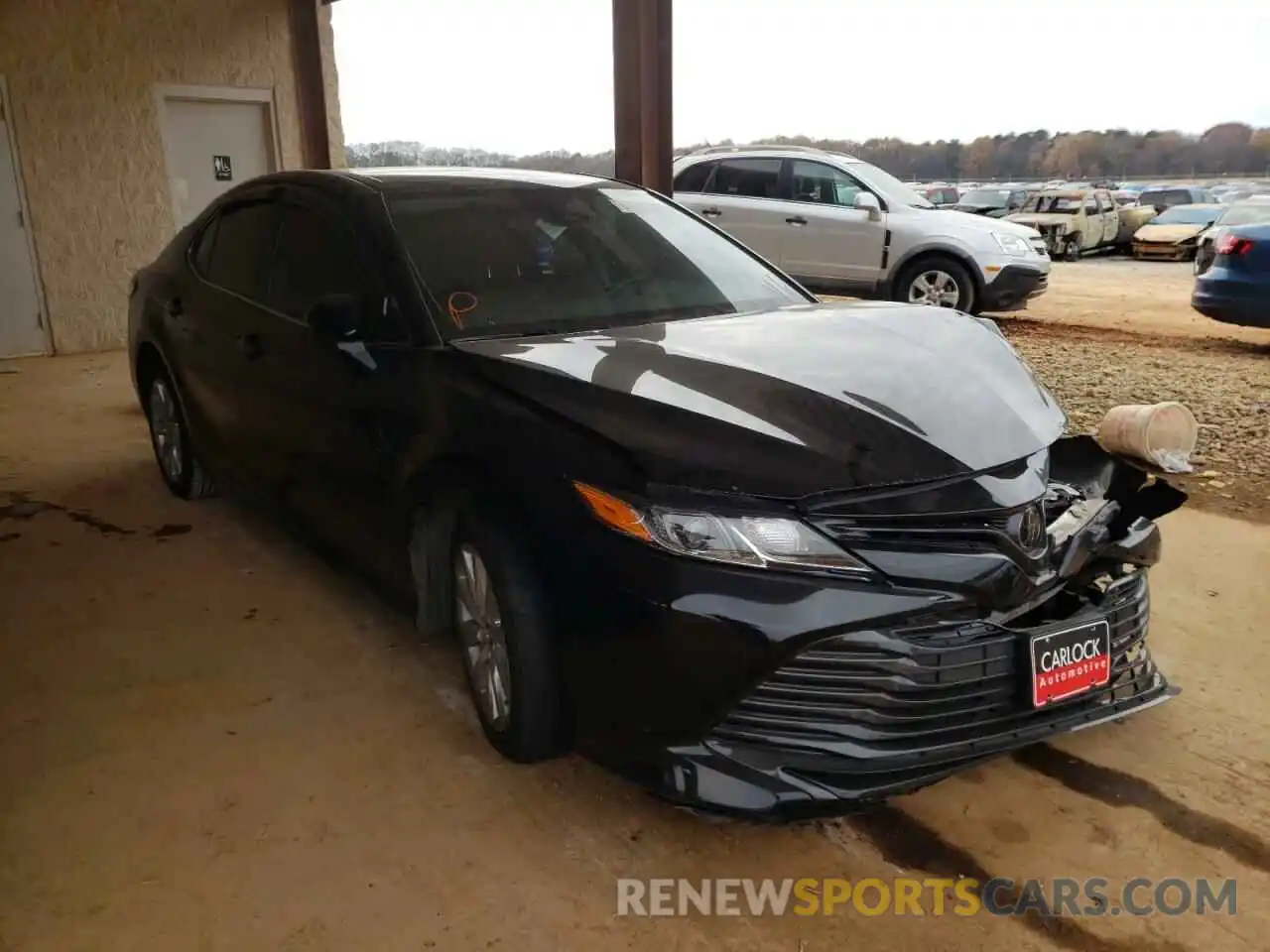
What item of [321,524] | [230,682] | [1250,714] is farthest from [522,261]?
[1250,714]

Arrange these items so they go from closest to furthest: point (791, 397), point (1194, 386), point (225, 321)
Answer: point (791, 397) → point (225, 321) → point (1194, 386)

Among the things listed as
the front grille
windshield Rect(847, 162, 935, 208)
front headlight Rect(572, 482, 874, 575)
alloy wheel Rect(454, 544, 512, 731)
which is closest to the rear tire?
windshield Rect(847, 162, 935, 208)

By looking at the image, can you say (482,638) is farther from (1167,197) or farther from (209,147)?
(1167,197)

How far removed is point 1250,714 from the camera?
8.63 feet

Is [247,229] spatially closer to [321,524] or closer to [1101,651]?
[321,524]

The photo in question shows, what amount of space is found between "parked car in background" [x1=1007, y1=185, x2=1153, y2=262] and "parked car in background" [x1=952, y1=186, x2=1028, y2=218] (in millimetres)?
1683

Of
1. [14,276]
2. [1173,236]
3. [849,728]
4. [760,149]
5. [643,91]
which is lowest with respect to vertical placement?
[1173,236]

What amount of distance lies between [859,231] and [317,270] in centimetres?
681

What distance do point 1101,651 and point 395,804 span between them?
162cm

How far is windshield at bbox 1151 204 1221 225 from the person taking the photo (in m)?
19.0

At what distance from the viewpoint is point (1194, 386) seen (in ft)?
21.7

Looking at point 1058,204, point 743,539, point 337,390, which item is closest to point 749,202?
point 337,390

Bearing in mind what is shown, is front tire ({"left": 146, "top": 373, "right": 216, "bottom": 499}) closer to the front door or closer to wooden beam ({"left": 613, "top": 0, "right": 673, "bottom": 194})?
the front door

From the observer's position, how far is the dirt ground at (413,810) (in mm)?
1922
